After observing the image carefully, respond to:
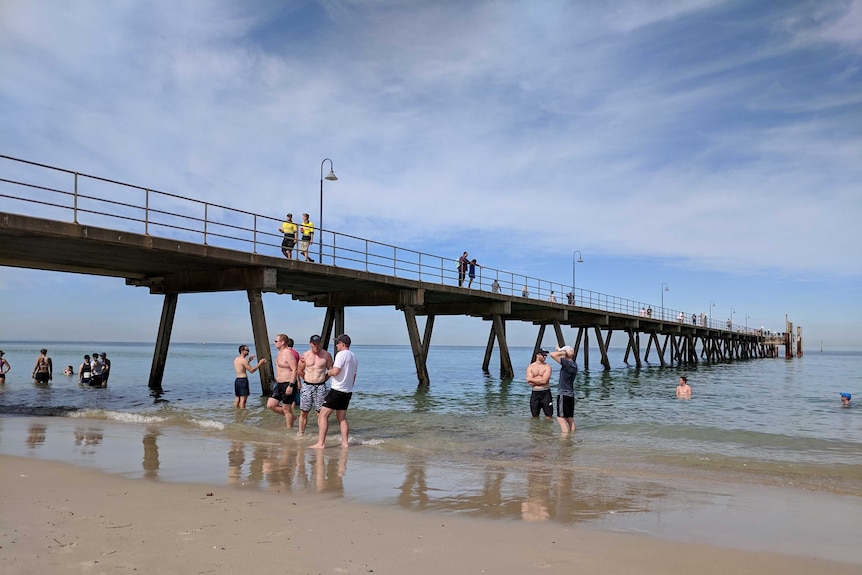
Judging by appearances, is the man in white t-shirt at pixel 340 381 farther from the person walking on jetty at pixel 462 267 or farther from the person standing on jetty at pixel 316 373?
the person walking on jetty at pixel 462 267

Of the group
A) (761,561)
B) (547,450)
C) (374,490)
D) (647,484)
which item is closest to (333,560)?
(374,490)

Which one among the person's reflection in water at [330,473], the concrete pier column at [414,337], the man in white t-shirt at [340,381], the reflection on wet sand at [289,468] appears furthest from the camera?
the concrete pier column at [414,337]

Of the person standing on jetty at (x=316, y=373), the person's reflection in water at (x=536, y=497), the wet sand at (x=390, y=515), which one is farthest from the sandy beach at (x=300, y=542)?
the person standing on jetty at (x=316, y=373)

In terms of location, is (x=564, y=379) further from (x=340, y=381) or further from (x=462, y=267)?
(x=462, y=267)

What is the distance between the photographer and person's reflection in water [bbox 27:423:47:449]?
342 inches

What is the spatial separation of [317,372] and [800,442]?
8979mm

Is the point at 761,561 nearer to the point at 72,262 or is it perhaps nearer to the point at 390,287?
the point at 72,262

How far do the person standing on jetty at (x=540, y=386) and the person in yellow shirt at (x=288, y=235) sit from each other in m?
8.54

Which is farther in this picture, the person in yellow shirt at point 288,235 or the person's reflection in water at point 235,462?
the person in yellow shirt at point 288,235

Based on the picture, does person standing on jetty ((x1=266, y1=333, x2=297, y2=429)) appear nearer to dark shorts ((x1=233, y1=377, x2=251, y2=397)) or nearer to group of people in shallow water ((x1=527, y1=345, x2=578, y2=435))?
dark shorts ((x1=233, y1=377, x2=251, y2=397))

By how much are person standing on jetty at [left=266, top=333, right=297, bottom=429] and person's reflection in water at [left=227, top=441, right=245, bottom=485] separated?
4.61 feet

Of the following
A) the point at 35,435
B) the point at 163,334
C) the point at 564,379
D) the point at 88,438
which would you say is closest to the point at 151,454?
the point at 88,438

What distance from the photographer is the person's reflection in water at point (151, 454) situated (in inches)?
265

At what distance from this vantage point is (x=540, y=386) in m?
12.5
